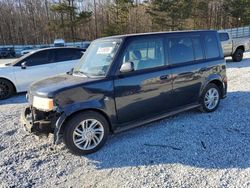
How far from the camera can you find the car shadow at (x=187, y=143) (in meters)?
3.68

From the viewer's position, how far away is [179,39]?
4848mm

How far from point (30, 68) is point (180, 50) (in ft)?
17.4

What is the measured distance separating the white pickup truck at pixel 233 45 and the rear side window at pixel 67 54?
782 centimetres

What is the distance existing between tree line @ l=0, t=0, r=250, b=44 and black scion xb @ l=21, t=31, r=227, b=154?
29.1m

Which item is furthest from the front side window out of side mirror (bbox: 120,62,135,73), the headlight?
the headlight

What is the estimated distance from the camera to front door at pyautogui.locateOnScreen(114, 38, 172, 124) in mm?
4164

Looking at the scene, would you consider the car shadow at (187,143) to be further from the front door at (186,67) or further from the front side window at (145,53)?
the front side window at (145,53)

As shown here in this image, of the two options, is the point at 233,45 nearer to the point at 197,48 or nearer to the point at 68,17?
the point at 197,48

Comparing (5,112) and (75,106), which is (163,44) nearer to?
(75,106)

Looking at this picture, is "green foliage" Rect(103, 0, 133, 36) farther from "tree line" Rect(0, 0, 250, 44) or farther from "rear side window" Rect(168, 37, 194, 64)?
"rear side window" Rect(168, 37, 194, 64)

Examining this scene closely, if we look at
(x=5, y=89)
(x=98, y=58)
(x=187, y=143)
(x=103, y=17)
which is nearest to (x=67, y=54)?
(x=5, y=89)

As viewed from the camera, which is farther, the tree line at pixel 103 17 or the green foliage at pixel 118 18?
the green foliage at pixel 118 18

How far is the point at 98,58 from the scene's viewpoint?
175 inches

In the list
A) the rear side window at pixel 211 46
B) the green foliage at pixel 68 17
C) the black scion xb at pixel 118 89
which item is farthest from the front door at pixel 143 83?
the green foliage at pixel 68 17
